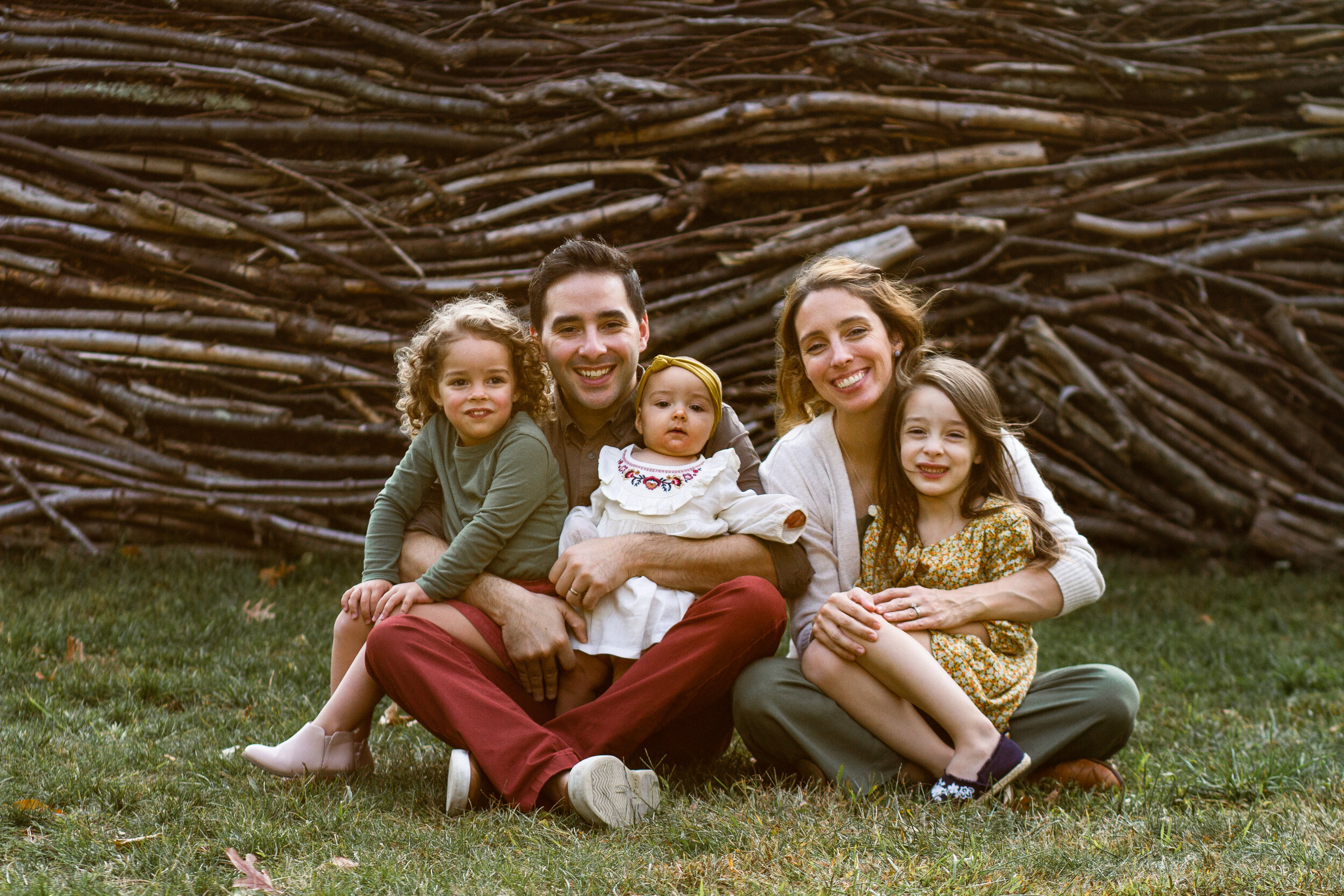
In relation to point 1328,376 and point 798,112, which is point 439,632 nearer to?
point 798,112

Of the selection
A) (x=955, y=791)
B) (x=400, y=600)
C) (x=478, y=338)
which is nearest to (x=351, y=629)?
(x=400, y=600)

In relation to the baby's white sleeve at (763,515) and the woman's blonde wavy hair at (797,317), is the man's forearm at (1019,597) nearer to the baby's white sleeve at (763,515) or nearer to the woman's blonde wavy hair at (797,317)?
the baby's white sleeve at (763,515)

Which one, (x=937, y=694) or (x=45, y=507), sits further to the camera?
(x=45, y=507)

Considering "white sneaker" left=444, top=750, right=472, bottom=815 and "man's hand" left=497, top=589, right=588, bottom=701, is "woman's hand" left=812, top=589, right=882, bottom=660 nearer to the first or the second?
"man's hand" left=497, top=589, right=588, bottom=701

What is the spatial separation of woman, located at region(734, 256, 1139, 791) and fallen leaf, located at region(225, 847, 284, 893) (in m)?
1.08

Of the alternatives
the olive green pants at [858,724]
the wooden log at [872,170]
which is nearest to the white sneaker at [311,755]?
the olive green pants at [858,724]

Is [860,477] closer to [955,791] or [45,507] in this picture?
[955,791]

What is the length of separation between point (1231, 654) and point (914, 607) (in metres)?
1.97

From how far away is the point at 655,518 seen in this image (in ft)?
8.16

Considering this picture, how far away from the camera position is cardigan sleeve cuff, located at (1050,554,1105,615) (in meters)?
2.46

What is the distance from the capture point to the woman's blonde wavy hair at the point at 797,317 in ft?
8.66

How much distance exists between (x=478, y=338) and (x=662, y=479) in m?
0.59

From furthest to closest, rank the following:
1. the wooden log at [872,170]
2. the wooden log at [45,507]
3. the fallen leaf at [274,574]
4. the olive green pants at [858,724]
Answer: the wooden log at [872,170], the wooden log at [45,507], the fallen leaf at [274,574], the olive green pants at [858,724]

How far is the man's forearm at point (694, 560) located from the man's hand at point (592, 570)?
4 centimetres
